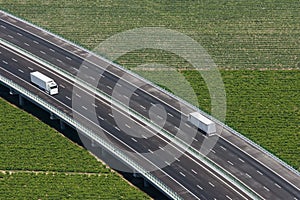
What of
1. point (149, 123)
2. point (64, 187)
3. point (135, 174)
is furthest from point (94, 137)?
point (149, 123)

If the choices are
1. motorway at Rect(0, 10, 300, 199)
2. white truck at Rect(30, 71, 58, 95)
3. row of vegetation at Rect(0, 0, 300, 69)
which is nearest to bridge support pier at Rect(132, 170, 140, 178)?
motorway at Rect(0, 10, 300, 199)

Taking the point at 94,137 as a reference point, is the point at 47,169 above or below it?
below

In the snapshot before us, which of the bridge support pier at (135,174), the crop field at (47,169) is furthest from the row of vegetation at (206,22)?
the bridge support pier at (135,174)

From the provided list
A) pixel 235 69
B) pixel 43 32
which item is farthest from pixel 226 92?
pixel 43 32

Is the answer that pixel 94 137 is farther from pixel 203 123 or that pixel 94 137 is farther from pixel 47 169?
pixel 203 123

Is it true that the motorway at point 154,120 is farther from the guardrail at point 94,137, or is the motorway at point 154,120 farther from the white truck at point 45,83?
the guardrail at point 94,137

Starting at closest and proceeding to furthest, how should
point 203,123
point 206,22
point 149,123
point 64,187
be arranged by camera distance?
point 64,187, point 203,123, point 149,123, point 206,22
